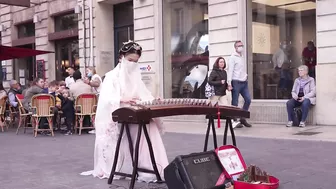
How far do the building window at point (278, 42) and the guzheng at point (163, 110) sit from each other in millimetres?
6710

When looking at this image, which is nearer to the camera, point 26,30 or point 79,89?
point 79,89

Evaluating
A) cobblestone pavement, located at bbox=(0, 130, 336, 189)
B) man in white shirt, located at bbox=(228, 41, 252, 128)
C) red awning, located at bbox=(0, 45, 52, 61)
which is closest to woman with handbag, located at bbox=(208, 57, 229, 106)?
man in white shirt, located at bbox=(228, 41, 252, 128)

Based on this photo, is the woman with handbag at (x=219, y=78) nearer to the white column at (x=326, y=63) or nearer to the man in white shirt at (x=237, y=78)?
the man in white shirt at (x=237, y=78)

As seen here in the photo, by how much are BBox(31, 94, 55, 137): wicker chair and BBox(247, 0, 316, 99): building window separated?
17.5ft

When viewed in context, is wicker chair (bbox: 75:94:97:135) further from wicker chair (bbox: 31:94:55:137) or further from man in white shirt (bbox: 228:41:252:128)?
man in white shirt (bbox: 228:41:252:128)

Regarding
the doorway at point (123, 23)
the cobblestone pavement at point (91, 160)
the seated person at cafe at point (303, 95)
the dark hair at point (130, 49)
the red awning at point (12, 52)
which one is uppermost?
the doorway at point (123, 23)

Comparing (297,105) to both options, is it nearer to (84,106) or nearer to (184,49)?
(184,49)

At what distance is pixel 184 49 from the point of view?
13789 mm

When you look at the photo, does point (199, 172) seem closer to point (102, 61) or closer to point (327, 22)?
point (327, 22)

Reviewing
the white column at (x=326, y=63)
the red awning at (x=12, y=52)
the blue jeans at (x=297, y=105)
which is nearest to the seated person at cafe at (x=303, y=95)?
the blue jeans at (x=297, y=105)

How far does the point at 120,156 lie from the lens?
5.30 meters

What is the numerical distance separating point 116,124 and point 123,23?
1155 centimetres

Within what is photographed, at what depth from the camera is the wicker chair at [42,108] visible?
32.7 ft

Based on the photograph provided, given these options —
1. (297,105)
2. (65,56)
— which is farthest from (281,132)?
(65,56)
